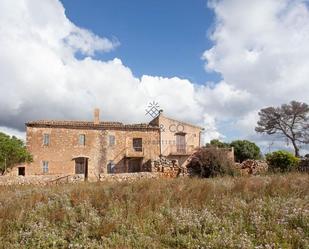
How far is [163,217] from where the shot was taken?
6840 millimetres

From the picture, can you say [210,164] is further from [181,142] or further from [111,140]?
[181,142]

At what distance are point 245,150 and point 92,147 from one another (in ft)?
68.8

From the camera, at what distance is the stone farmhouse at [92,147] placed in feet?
114

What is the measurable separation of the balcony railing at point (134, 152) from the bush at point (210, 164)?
547 inches

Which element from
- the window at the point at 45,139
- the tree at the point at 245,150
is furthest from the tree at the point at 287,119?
the window at the point at 45,139

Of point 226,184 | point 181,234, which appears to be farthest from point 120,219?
point 226,184

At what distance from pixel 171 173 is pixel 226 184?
14536 mm

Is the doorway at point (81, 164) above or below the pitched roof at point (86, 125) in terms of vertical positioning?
below

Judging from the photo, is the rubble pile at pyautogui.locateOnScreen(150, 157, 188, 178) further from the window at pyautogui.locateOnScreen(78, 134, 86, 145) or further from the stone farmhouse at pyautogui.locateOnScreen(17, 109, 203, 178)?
the window at pyautogui.locateOnScreen(78, 134, 86, 145)

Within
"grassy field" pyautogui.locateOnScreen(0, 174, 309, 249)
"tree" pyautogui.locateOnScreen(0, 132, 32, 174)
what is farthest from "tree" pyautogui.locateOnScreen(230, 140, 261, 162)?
"grassy field" pyautogui.locateOnScreen(0, 174, 309, 249)

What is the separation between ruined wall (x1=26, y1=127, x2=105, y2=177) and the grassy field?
26.6m

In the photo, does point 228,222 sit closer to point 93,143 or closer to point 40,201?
point 40,201

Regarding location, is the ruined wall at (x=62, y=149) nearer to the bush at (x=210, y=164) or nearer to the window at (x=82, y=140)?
the window at (x=82, y=140)

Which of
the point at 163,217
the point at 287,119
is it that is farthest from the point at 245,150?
the point at 163,217
